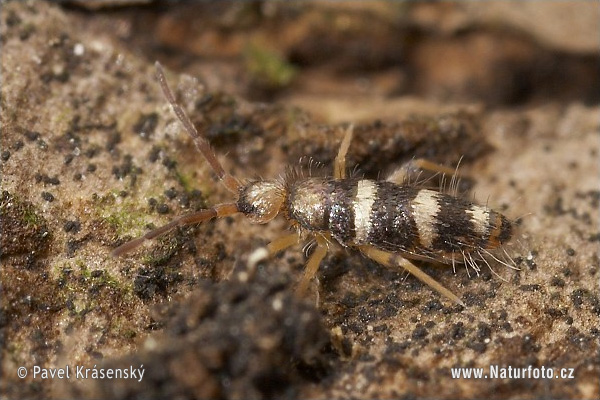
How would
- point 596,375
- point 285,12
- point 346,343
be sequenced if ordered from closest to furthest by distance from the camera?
1. point 596,375
2. point 346,343
3. point 285,12

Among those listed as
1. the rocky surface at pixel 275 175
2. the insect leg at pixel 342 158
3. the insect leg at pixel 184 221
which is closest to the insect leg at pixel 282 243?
the rocky surface at pixel 275 175

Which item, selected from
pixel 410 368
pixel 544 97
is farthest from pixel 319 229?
pixel 544 97

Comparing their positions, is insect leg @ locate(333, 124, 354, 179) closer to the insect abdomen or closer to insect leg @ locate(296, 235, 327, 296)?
the insect abdomen

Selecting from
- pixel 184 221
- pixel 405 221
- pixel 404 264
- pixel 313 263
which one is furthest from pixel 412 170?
pixel 184 221

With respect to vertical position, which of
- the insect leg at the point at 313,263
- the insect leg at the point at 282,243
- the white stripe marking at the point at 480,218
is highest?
the white stripe marking at the point at 480,218

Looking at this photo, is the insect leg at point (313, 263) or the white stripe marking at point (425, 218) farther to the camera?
the white stripe marking at point (425, 218)

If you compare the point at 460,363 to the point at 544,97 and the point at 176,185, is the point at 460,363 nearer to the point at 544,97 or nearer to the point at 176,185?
the point at 176,185

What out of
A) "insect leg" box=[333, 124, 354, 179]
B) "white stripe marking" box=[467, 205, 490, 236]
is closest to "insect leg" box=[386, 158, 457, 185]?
"insect leg" box=[333, 124, 354, 179]

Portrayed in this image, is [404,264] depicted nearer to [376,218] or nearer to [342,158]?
[376,218]

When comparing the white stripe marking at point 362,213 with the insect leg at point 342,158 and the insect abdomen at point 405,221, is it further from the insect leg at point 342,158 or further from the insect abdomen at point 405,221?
the insect leg at point 342,158
